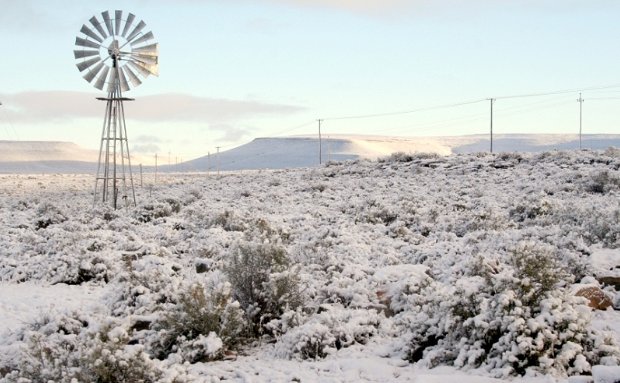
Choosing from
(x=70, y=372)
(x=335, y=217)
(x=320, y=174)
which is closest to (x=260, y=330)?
(x=70, y=372)

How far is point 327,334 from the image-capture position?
25.3 feet

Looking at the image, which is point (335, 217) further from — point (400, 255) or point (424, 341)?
point (424, 341)

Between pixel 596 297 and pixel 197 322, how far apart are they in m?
5.31

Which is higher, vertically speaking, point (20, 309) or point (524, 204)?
point (524, 204)

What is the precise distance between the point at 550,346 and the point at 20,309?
8.12 meters

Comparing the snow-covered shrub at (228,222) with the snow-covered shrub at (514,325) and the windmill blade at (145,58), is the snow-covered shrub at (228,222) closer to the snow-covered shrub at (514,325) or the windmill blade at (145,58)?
the snow-covered shrub at (514,325)

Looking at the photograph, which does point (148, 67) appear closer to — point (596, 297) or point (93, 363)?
point (596, 297)

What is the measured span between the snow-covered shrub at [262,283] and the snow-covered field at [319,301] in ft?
0.10

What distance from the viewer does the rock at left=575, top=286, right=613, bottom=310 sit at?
838 centimetres

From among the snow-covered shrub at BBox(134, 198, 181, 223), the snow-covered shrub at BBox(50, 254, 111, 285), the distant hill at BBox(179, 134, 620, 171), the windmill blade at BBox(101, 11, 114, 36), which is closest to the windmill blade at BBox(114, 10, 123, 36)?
the windmill blade at BBox(101, 11, 114, 36)

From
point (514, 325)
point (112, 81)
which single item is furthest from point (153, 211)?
point (514, 325)

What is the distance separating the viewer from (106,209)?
2223cm

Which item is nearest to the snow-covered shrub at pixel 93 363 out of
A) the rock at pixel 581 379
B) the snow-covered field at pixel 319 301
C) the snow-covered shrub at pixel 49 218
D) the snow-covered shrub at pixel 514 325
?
the snow-covered field at pixel 319 301

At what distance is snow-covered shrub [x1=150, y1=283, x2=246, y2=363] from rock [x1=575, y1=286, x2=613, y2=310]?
4.59 meters
